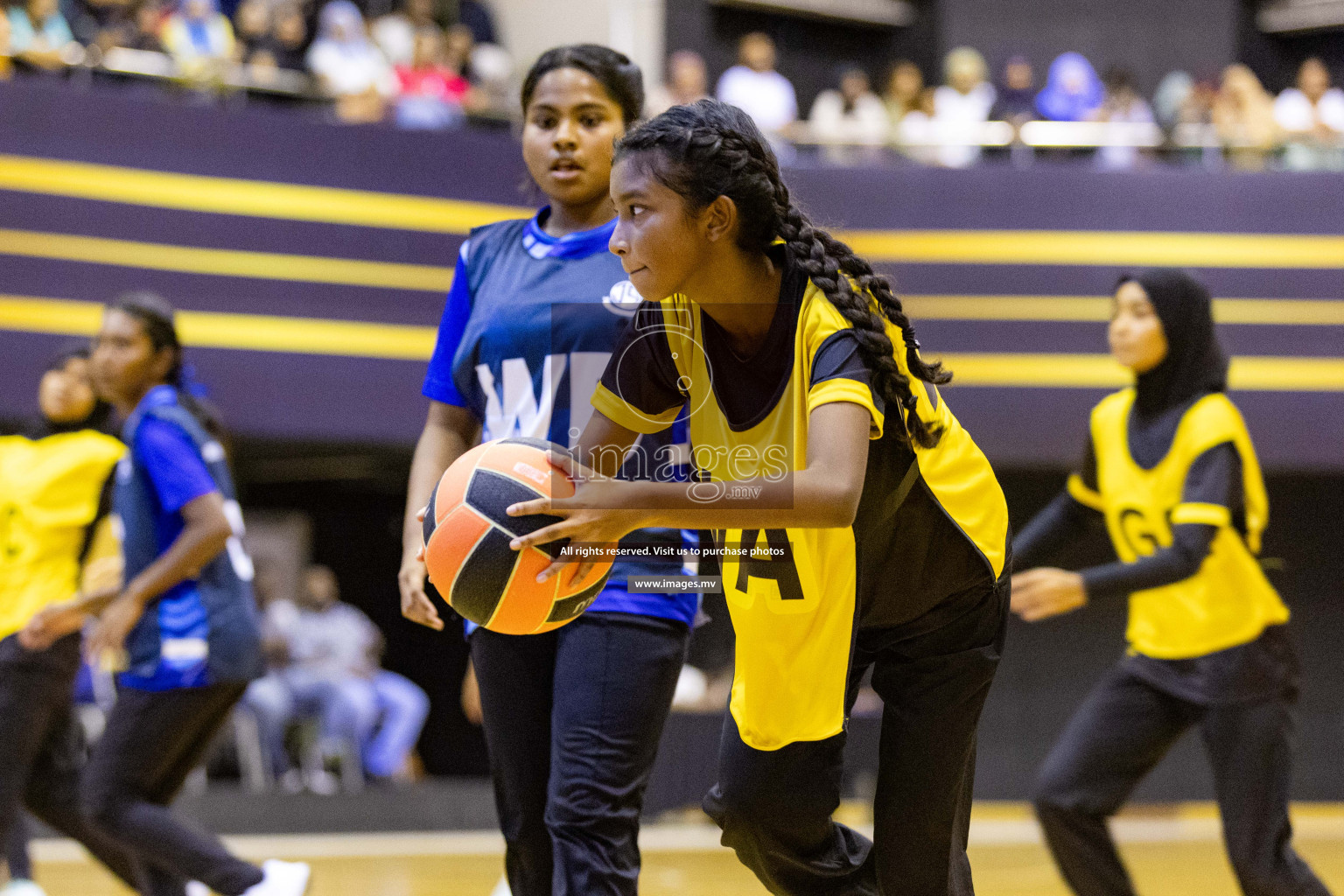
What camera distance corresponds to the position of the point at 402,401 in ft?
31.4

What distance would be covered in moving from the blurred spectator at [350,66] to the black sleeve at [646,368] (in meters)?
7.61

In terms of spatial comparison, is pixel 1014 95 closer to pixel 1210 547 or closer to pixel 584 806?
pixel 1210 547

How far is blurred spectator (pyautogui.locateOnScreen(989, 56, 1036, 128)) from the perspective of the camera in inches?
439

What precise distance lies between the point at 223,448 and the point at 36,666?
985mm

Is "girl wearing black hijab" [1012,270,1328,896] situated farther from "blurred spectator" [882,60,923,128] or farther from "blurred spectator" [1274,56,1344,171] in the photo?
"blurred spectator" [882,60,923,128]

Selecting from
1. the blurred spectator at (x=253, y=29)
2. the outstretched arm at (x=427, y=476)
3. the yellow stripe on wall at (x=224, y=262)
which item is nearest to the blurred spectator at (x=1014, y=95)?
the yellow stripe on wall at (x=224, y=262)

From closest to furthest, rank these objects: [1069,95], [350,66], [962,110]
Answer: [350,66], [962,110], [1069,95]

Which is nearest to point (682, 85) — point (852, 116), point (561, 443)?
point (852, 116)

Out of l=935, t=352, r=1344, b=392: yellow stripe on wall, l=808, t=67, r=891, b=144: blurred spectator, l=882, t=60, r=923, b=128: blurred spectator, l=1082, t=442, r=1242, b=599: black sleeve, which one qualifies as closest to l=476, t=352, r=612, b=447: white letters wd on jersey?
l=1082, t=442, r=1242, b=599: black sleeve

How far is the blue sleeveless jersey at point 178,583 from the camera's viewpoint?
13.1ft

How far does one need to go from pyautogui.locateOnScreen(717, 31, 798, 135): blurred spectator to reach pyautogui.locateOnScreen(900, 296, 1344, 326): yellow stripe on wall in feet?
6.65

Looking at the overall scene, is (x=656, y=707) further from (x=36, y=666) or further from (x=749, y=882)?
(x=749, y=882)

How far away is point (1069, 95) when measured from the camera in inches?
444

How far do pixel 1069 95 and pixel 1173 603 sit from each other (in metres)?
8.18
